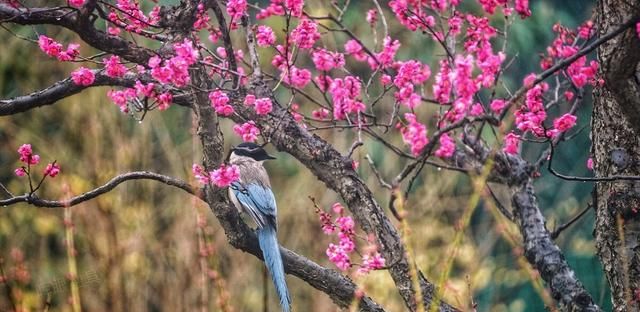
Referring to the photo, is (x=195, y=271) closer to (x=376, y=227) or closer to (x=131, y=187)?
(x=131, y=187)

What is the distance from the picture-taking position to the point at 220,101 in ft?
10.9

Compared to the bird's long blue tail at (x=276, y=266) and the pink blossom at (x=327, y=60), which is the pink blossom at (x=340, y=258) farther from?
the pink blossom at (x=327, y=60)

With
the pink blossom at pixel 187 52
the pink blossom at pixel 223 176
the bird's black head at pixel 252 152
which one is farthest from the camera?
the bird's black head at pixel 252 152

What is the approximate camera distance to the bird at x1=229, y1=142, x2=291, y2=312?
3576 millimetres

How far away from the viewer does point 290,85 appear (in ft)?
12.3

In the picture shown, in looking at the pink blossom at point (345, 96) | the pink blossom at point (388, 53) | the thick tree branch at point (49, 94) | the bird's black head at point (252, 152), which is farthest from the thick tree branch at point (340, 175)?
the bird's black head at point (252, 152)

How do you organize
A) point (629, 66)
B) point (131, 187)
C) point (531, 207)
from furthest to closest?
point (131, 187), point (531, 207), point (629, 66)

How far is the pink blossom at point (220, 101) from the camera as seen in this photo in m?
3.32

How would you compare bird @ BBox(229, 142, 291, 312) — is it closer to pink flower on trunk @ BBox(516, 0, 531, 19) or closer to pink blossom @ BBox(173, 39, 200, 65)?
pink blossom @ BBox(173, 39, 200, 65)

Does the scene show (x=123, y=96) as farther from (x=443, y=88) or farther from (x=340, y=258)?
(x=443, y=88)

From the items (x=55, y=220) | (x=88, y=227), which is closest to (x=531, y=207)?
(x=88, y=227)

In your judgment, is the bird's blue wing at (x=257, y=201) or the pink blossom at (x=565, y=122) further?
the bird's blue wing at (x=257, y=201)

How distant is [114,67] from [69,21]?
0.78 ft

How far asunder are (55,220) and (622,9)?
5.23m
